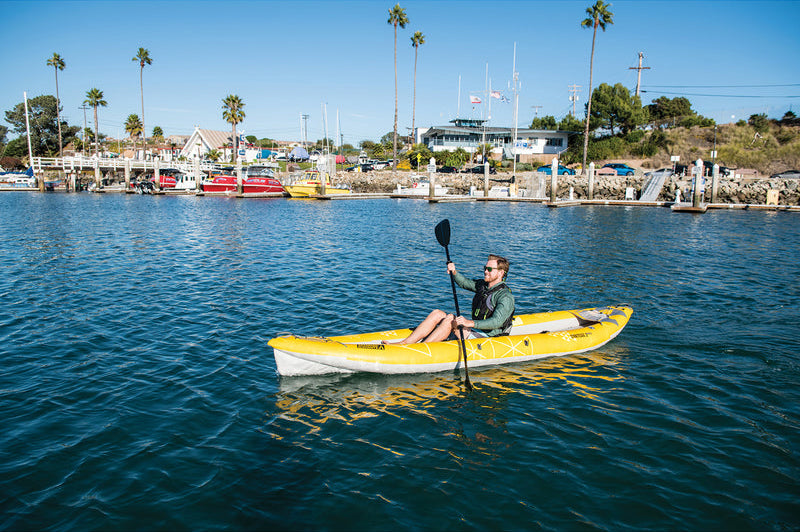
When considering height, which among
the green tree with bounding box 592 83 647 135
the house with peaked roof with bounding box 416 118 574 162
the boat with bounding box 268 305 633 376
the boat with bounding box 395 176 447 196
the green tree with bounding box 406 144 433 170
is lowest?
the boat with bounding box 268 305 633 376

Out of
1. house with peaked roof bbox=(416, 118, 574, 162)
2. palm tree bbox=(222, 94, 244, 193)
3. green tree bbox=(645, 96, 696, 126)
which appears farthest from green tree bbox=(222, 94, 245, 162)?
green tree bbox=(645, 96, 696, 126)

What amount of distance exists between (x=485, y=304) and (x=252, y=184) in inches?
1894

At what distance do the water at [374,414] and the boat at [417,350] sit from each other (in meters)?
0.25

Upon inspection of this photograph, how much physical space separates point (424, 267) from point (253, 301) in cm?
669

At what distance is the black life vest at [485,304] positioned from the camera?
8.44m

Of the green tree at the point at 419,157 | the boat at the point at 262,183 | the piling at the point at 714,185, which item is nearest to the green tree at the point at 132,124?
the boat at the point at 262,183

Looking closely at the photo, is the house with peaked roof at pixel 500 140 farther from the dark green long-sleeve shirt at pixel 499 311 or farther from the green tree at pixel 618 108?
the dark green long-sleeve shirt at pixel 499 311

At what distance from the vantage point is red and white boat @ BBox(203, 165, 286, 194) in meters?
52.7

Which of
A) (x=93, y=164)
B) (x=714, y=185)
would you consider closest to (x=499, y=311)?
(x=714, y=185)

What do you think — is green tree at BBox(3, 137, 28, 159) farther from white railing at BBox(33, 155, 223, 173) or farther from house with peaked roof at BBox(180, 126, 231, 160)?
white railing at BBox(33, 155, 223, 173)

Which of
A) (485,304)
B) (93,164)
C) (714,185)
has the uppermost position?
(93,164)

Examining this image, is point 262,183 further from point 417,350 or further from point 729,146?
point 729,146

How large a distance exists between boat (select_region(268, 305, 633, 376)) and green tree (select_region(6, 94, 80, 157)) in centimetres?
9067

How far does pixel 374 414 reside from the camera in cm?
702
